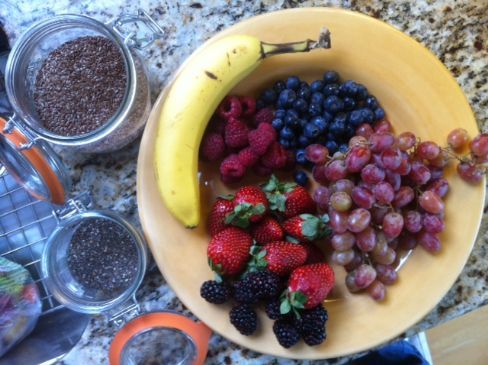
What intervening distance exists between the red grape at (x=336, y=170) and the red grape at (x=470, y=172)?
0.19 meters

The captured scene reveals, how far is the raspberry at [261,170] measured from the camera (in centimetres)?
93

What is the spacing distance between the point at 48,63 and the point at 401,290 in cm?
71

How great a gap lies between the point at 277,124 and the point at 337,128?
99 millimetres

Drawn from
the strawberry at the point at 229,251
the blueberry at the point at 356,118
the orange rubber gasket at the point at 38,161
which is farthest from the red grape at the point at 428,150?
the orange rubber gasket at the point at 38,161

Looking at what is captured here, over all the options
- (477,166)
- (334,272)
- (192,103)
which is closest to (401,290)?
(334,272)

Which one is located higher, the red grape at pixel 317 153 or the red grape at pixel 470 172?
the red grape at pixel 470 172

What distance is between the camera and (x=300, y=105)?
0.90 metres

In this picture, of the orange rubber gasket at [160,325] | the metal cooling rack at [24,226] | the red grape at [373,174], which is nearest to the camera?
the red grape at [373,174]

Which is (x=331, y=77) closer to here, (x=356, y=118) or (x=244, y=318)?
(x=356, y=118)

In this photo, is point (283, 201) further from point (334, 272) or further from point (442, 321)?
point (442, 321)

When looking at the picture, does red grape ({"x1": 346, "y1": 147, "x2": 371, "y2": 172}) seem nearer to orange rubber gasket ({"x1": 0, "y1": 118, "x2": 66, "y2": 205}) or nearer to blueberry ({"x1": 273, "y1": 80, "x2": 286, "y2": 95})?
blueberry ({"x1": 273, "y1": 80, "x2": 286, "y2": 95})

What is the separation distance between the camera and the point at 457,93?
34.6 inches

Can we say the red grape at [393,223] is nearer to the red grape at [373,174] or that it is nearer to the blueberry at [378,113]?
the red grape at [373,174]

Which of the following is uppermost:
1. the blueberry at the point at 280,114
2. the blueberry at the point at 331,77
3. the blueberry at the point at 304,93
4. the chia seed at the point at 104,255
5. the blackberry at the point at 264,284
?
the blueberry at the point at 331,77
